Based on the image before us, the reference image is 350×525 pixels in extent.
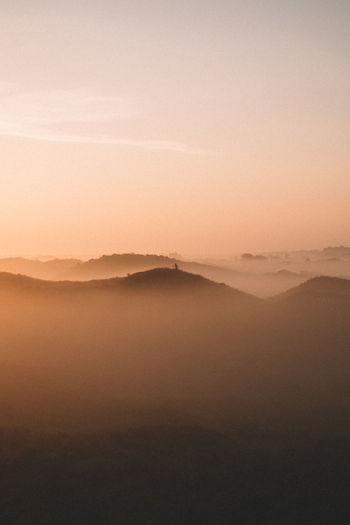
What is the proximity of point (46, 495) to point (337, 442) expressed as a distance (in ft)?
56.5

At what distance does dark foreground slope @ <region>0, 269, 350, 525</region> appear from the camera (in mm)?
18828

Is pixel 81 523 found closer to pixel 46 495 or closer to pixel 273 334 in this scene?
pixel 46 495

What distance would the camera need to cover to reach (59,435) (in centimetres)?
2545

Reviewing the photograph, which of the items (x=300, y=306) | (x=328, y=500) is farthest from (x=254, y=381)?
(x=300, y=306)

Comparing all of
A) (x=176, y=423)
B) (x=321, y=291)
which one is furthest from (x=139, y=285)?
(x=176, y=423)

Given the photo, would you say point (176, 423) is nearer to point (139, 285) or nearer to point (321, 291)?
point (139, 285)

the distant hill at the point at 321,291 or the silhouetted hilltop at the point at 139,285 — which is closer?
the distant hill at the point at 321,291

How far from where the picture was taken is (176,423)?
27578 millimetres

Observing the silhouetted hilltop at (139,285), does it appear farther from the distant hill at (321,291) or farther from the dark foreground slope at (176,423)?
the dark foreground slope at (176,423)

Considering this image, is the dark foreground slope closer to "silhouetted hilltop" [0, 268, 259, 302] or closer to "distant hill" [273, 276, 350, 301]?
"distant hill" [273, 276, 350, 301]

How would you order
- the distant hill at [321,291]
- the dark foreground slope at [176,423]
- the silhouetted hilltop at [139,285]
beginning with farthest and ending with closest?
1. the silhouetted hilltop at [139,285]
2. the distant hill at [321,291]
3. the dark foreground slope at [176,423]

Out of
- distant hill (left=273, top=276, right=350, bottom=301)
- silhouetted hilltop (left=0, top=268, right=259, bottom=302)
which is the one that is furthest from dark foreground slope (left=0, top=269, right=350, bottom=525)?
silhouetted hilltop (left=0, top=268, right=259, bottom=302)

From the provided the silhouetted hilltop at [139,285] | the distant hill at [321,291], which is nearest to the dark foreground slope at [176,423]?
the distant hill at [321,291]

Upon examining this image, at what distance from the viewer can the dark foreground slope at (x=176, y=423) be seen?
1883 centimetres
